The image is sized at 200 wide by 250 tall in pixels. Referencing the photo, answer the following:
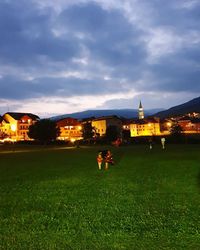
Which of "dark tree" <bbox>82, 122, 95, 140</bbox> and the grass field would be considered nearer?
the grass field

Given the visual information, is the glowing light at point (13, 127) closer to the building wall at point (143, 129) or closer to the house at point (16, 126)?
the house at point (16, 126)

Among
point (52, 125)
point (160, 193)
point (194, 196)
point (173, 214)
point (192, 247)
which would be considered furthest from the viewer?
point (52, 125)

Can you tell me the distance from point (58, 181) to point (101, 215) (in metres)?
8.24

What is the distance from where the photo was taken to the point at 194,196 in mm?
12477

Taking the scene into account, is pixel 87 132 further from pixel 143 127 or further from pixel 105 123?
pixel 143 127

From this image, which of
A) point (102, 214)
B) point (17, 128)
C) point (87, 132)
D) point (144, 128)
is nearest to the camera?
point (102, 214)

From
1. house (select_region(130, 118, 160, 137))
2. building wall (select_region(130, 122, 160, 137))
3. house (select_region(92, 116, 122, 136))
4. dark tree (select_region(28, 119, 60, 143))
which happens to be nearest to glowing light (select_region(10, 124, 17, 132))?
house (select_region(92, 116, 122, 136))

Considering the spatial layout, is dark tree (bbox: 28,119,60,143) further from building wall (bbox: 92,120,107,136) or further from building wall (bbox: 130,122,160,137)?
building wall (bbox: 130,122,160,137)

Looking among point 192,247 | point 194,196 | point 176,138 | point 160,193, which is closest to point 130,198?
point 160,193

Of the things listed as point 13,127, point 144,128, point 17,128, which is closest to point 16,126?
point 17,128

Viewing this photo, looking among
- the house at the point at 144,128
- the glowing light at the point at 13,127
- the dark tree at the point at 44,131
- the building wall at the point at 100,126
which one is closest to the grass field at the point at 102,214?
the dark tree at the point at 44,131

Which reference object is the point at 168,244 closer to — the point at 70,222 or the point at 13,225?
the point at 70,222

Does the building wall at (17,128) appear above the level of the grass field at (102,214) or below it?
above

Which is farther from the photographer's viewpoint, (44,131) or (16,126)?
(16,126)
